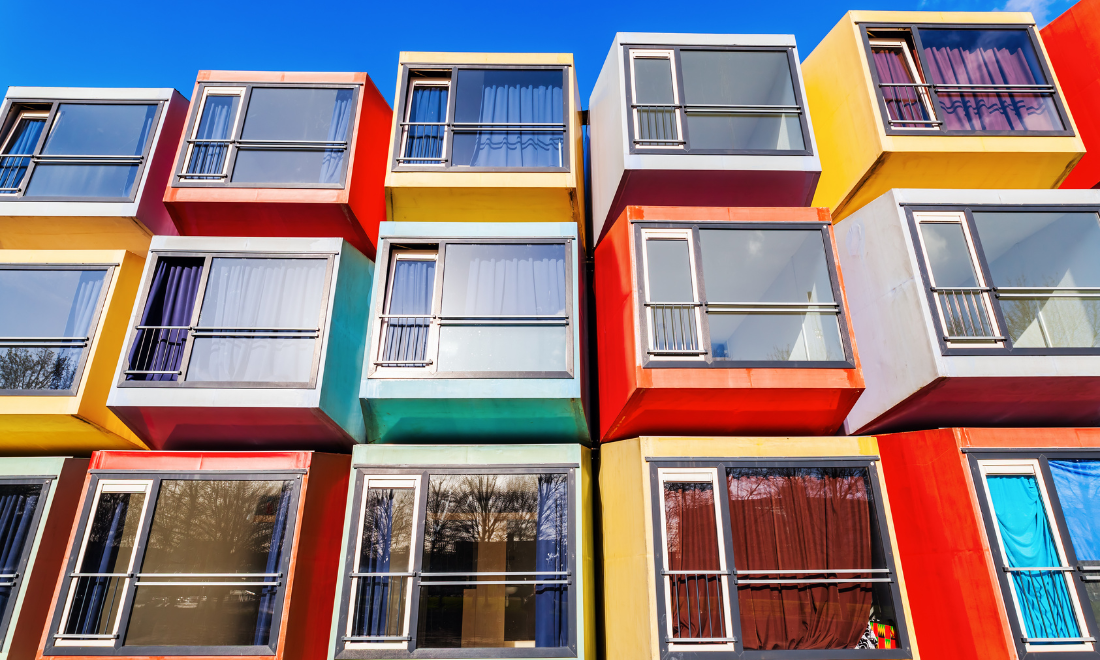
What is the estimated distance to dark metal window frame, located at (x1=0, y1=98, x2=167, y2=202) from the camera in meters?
10.0

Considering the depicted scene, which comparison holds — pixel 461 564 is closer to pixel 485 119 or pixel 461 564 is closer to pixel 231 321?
pixel 231 321

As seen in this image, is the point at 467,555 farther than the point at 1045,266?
No

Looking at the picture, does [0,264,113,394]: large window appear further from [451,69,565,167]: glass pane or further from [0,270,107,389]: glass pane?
[451,69,565,167]: glass pane

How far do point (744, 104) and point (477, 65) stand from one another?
5.04 m

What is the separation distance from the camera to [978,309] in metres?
8.06

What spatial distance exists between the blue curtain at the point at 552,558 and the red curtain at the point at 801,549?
86.8 inches

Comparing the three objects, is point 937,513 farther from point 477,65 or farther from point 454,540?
point 477,65

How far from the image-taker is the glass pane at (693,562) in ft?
23.1

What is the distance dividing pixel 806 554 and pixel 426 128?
920 centimetres

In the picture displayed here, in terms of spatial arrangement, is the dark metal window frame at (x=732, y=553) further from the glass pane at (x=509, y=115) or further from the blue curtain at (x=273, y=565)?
the glass pane at (x=509, y=115)

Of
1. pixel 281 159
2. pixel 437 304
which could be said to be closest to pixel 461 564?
pixel 437 304

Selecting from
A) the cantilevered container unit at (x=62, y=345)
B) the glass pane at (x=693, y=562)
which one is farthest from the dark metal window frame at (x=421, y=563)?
the cantilevered container unit at (x=62, y=345)

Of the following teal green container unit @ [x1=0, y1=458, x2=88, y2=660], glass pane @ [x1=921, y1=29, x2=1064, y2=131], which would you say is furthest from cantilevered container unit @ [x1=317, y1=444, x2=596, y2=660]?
glass pane @ [x1=921, y1=29, x2=1064, y2=131]

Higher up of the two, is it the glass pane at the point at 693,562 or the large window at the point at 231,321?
the large window at the point at 231,321
